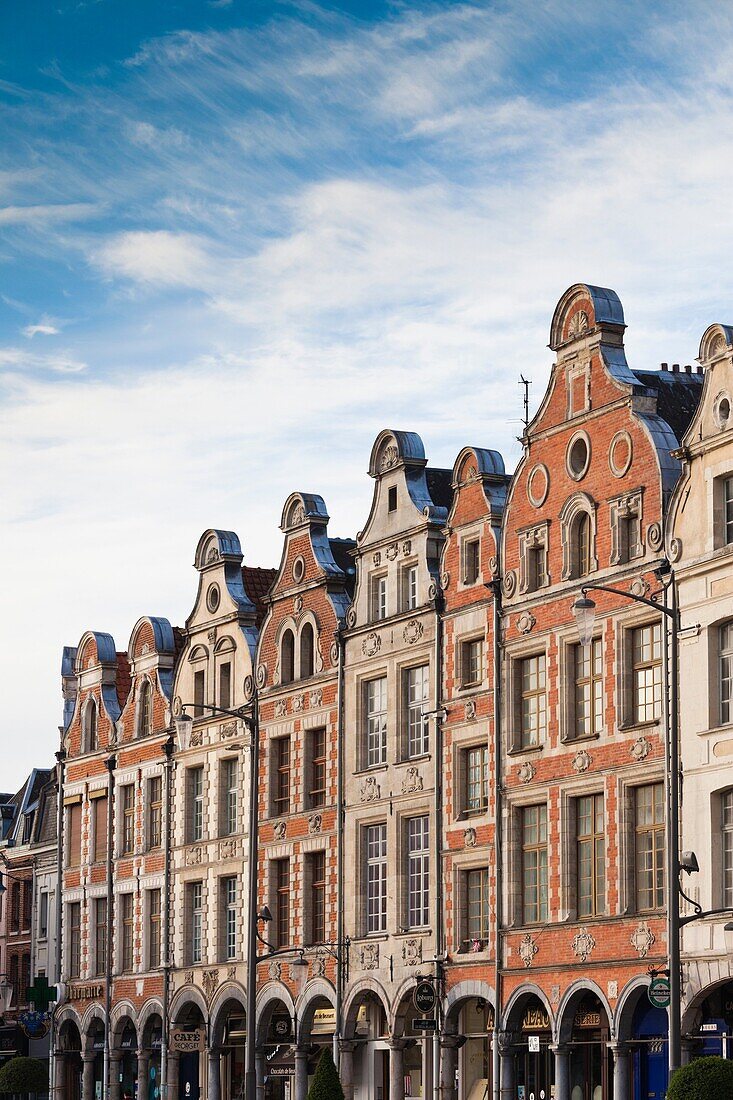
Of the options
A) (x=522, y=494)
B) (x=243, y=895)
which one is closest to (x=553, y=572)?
(x=522, y=494)

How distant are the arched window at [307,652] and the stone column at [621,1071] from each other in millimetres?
16891

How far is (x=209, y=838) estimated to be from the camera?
59219 mm

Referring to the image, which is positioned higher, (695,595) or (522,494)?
(522,494)

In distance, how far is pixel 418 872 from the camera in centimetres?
4947

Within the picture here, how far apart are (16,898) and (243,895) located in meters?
22.4

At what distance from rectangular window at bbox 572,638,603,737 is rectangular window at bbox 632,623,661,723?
1.00m

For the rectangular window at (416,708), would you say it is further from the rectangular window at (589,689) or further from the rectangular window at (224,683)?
the rectangular window at (224,683)

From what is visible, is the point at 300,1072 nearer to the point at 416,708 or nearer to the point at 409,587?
the point at 416,708

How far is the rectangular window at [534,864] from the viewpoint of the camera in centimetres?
4450

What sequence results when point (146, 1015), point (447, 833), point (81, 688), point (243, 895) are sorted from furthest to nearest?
point (81, 688) → point (146, 1015) → point (243, 895) → point (447, 833)

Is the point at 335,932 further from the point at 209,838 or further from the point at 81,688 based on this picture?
the point at 81,688

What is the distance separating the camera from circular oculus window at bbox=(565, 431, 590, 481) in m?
43.8

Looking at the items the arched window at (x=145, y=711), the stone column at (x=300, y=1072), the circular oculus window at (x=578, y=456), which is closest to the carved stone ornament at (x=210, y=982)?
the stone column at (x=300, y=1072)

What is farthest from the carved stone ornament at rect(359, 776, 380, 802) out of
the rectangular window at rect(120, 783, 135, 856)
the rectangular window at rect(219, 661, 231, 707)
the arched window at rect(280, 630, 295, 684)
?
the rectangular window at rect(120, 783, 135, 856)
